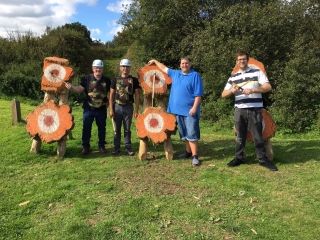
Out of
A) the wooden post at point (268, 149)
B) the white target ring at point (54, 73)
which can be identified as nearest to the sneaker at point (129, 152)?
the white target ring at point (54, 73)

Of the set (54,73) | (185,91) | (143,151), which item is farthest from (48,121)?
(185,91)

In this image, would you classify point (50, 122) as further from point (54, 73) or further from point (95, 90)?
point (95, 90)

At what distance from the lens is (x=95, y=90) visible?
5258 mm

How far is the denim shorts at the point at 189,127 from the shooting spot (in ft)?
16.1

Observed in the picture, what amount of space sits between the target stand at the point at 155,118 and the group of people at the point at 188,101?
0.54 feet

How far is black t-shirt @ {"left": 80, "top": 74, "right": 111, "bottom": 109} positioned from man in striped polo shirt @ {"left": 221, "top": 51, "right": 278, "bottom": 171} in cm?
206

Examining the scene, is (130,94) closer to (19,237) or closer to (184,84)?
(184,84)

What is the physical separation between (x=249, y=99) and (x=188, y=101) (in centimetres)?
95

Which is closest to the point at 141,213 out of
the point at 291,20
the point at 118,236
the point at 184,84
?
the point at 118,236

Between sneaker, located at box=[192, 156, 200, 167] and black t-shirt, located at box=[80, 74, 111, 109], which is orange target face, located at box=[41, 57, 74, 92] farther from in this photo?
sneaker, located at box=[192, 156, 200, 167]

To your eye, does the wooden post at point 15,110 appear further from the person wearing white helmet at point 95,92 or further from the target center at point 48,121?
the person wearing white helmet at point 95,92

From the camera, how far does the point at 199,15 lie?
13.6 meters

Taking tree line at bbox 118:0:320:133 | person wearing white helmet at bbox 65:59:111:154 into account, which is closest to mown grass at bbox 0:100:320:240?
person wearing white helmet at bbox 65:59:111:154

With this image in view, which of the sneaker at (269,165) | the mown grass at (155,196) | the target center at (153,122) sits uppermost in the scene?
the target center at (153,122)
